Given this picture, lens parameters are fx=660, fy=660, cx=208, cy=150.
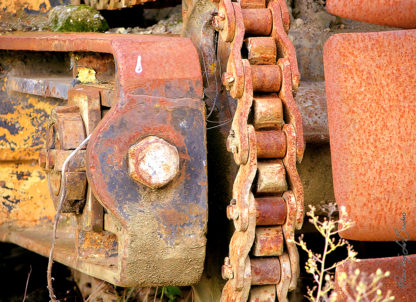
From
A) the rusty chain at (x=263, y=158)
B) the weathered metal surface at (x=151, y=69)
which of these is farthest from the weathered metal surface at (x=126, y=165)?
the rusty chain at (x=263, y=158)

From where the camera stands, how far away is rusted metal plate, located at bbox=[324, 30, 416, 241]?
78.2 inches

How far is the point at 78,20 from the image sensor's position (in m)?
3.06

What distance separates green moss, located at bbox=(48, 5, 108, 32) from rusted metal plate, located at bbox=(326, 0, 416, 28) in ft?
4.40

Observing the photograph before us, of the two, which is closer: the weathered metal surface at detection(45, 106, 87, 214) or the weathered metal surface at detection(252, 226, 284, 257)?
the weathered metal surface at detection(252, 226, 284, 257)

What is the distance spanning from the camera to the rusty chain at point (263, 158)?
2020 mm

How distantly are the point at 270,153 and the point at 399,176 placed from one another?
15.5 inches

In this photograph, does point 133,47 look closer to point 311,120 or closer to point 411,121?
point 311,120

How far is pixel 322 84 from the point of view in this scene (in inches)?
102

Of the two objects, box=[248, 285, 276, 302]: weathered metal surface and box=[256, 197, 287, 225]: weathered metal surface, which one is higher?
box=[256, 197, 287, 225]: weathered metal surface

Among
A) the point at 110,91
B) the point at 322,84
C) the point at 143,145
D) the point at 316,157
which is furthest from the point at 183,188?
the point at 322,84

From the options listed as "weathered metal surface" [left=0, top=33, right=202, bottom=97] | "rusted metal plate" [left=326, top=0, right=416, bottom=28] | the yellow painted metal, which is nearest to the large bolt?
"weathered metal surface" [left=0, top=33, right=202, bottom=97]

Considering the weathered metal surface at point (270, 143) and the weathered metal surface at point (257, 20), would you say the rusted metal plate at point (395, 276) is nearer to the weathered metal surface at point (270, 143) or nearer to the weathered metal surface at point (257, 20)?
the weathered metal surface at point (270, 143)

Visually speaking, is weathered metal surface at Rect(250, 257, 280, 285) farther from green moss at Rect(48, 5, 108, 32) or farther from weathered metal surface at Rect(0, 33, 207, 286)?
green moss at Rect(48, 5, 108, 32)

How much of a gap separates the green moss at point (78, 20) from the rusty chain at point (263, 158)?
1.13 metres
